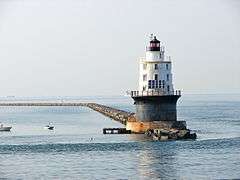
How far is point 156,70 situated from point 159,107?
3.47 metres

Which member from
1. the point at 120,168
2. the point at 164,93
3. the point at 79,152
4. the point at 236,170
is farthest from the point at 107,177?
the point at 164,93

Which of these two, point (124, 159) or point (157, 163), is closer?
point (157, 163)

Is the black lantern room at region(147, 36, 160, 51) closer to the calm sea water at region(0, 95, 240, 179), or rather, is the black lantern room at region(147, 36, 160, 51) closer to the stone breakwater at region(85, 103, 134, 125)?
the calm sea water at region(0, 95, 240, 179)

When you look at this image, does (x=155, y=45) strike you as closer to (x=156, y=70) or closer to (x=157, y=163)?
(x=156, y=70)

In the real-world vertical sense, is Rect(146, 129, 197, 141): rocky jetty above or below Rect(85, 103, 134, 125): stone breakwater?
below

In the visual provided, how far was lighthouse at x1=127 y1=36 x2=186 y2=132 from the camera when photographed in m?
61.1

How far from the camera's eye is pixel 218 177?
37562 millimetres

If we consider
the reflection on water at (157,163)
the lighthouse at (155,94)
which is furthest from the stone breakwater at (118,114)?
the reflection on water at (157,163)

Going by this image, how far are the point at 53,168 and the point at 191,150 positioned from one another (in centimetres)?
1295

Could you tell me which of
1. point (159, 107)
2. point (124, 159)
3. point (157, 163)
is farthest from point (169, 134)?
point (157, 163)

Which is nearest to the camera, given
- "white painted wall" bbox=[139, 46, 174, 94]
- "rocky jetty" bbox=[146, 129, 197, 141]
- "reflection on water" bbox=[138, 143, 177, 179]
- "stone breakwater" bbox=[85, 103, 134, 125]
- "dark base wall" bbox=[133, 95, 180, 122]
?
"reflection on water" bbox=[138, 143, 177, 179]

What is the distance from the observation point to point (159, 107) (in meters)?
61.1

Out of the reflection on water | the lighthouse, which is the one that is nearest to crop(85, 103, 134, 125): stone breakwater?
the lighthouse

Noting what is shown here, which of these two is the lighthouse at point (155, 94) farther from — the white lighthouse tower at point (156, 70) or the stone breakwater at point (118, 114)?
the stone breakwater at point (118, 114)
